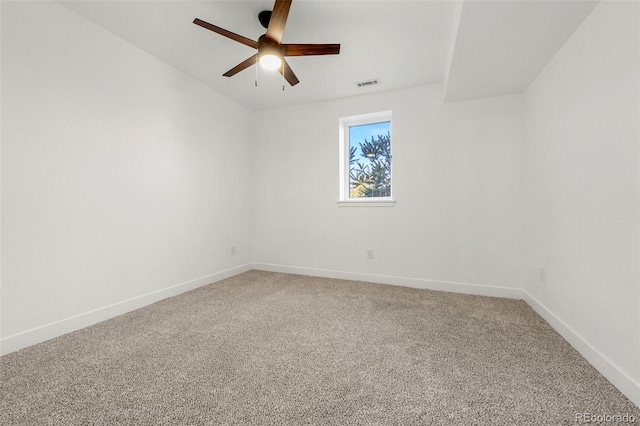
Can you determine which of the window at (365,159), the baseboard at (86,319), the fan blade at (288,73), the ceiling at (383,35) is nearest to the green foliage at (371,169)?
the window at (365,159)

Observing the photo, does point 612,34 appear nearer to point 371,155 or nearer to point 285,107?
point 371,155

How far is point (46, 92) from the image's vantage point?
189cm

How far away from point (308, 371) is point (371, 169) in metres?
2.69

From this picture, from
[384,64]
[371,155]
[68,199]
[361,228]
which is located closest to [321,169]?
[371,155]

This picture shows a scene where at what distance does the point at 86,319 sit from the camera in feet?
6.85

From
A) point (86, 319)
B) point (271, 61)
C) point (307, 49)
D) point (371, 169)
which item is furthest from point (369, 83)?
point (86, 319)

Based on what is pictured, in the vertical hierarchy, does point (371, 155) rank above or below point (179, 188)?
above

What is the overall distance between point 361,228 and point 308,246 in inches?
31.4

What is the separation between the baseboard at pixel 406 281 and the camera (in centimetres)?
279

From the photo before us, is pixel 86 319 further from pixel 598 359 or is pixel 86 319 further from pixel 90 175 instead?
pixel 598 359

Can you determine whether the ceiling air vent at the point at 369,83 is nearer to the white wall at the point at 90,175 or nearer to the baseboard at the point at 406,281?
the white wall at the point at 90,175

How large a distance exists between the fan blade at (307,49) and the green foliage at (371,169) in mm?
1821

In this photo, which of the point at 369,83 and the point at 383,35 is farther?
the point at 369,83

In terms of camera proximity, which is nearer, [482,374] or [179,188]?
[482,374]
